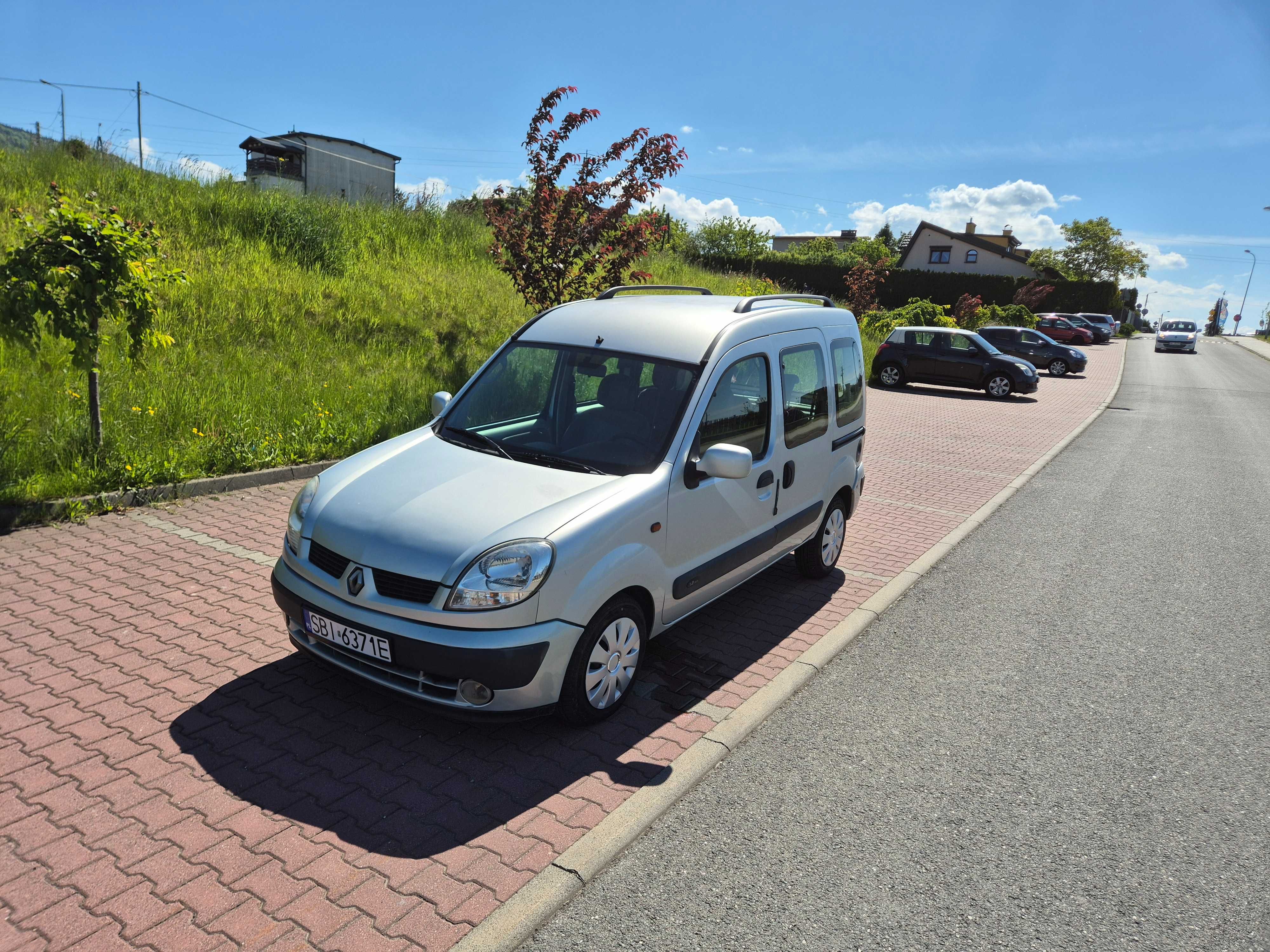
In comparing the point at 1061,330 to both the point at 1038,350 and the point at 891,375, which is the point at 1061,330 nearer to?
the point at 1038,350

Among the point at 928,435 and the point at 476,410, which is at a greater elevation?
the point at 476,410

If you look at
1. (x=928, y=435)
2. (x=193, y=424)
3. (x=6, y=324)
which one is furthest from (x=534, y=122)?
(x=928, y=435)

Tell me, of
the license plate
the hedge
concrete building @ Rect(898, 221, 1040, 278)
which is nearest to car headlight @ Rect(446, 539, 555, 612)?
the license plate

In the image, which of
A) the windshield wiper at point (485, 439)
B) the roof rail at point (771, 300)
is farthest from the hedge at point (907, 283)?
the windshield wiper at point (485, 439)

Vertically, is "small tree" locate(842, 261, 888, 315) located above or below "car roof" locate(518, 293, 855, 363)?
above

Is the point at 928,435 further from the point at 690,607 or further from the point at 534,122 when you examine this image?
the point at 690,607

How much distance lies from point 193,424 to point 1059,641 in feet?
25.3

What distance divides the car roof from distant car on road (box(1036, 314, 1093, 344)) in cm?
4003

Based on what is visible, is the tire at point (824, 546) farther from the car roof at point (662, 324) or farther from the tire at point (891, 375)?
the tire at point (891, 375)

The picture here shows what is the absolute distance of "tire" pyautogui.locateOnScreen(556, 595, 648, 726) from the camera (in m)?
3.94

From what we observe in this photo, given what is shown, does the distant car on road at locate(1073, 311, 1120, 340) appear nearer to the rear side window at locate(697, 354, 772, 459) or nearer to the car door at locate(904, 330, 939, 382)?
the car door at locate(904, 330, 939, 382)

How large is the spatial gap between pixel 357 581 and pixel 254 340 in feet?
28.6

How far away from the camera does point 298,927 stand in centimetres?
279

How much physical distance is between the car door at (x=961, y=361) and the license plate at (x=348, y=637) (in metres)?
20.3
